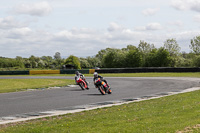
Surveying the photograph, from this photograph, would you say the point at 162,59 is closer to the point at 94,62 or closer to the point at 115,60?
the point at 115,60

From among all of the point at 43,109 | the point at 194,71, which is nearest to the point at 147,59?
the point at 194,71

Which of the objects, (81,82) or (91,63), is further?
(91,63)

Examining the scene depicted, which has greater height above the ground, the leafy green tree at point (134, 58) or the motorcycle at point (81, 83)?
the leafy green tree at point (134, 58)

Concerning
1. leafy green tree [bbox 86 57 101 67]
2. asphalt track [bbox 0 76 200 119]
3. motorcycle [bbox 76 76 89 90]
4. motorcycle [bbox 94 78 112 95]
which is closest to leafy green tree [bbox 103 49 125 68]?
leafy green tree [bbox 86 57 101 67]

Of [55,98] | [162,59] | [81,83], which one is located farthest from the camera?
[162,59]

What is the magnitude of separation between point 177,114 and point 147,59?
8821 cm

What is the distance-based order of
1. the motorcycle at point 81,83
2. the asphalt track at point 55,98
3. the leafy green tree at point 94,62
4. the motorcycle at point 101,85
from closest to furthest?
the asphalt track at point 55,98 → the motorcycle at point 101,85 → the motorcycle at point 81,83 → the leafy green tree at point 94,62

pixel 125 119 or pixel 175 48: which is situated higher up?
pixel 175 48

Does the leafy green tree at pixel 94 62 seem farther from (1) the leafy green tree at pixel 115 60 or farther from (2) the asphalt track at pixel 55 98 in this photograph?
(2) the asphalt track at pixel 55 98

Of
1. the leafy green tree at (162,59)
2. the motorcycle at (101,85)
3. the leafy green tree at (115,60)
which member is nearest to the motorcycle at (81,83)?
the motorcycle at (101,85)

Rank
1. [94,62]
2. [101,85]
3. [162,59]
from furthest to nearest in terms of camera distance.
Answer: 1. [94,62]
2. [162,59]
3. [101,85]

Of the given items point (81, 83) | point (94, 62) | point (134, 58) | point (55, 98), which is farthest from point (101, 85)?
point (94, 62)

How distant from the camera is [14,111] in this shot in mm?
12109

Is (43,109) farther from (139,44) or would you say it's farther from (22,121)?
(139,44)
